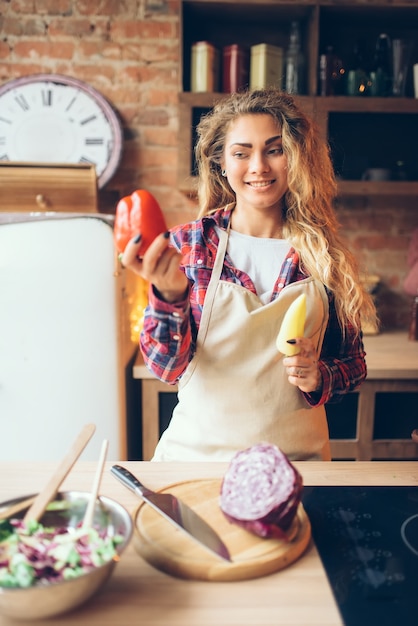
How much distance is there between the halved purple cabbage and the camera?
78 cm

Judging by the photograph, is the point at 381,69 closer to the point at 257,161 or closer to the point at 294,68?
the point at 294,68

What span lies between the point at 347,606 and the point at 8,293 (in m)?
1.56

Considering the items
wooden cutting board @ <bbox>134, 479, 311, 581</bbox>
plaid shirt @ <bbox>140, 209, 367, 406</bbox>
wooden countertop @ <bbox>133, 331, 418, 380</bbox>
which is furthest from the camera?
wooden countertop @ <bbox>133, 331, 418, 380</bbox>

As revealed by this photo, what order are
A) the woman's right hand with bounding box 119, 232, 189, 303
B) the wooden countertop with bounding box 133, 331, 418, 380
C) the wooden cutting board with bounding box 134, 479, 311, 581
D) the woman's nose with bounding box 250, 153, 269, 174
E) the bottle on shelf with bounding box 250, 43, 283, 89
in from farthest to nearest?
1. the bottle on shelf with bounding box 250, 43, 283, 89
2. the wooden countertop with bounding box 133, 331, 418, 380
3. the woman's nose with bounding box 250, 153, 269, 174
4. the woman's right hand with bounding box 119, 232, 189, 303
5. the wooden cutting board with bounding box 134, 479, 311, 581

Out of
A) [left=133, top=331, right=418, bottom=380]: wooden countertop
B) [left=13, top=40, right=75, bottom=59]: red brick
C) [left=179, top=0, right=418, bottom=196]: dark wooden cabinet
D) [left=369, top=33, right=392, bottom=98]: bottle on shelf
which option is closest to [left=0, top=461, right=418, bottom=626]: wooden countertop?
[left=133, top=331, right=418, bottom=380]: wooden countertop

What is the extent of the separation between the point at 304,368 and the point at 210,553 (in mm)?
503

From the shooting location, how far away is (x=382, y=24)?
2.46 meters

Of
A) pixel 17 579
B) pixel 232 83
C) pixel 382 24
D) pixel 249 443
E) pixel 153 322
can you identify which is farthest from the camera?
pixel 382 24

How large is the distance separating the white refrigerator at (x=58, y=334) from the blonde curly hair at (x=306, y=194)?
635 mm

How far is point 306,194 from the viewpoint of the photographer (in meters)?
1.38

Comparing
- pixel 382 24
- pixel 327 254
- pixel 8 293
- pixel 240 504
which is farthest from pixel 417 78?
pixel 240 504

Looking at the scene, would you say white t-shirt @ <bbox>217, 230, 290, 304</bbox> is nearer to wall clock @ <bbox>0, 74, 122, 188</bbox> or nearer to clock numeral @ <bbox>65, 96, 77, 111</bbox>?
wall clock @ <bbox>0, 74, 122, 188</bbox>

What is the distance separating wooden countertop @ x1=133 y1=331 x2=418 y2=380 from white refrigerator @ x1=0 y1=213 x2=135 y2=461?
162 millimetres

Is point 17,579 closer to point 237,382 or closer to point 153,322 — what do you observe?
point 153,322
